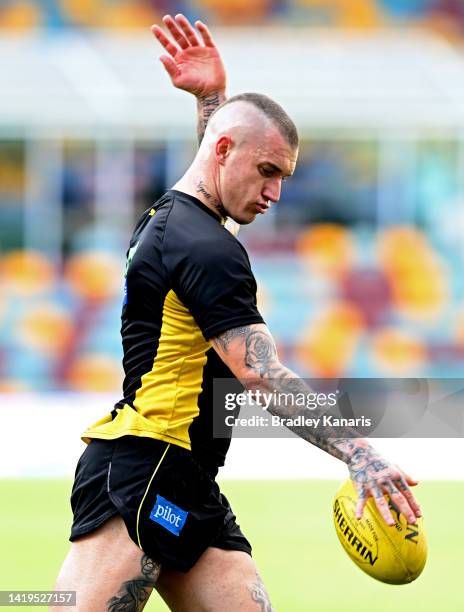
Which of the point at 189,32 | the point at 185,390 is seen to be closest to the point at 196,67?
the point at 189,32

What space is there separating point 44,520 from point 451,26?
1563 cm

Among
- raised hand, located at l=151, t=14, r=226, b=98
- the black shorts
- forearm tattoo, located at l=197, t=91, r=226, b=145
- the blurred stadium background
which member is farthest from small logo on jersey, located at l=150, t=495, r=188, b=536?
the blurred stadium background

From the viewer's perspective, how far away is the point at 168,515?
416 cm

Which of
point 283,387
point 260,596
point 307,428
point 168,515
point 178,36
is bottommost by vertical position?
point 260,596

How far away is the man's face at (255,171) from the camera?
427 centimetres

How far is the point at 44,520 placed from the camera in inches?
383

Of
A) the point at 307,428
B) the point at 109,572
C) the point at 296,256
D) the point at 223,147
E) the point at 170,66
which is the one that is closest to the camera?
the point at 307,428

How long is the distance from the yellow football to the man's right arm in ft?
0.86

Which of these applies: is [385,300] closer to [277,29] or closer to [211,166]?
[277,29]

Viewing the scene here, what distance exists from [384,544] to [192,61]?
2.40 metres

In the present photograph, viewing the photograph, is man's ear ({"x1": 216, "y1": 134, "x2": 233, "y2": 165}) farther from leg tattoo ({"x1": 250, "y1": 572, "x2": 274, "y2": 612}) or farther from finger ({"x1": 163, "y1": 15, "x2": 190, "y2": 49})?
leg tattoo ({"x1": 250, "y1": 572, "x2": 274, "y2": 612})

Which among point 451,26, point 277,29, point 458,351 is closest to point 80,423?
point 458,351

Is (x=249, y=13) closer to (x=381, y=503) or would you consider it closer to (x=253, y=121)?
(x=253, y=121)

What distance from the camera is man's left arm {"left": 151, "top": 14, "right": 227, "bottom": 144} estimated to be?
546cm
